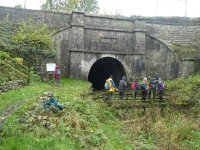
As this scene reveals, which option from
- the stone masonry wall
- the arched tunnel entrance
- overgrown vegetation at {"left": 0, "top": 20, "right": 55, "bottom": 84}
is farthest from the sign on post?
the arched tunnel entrance

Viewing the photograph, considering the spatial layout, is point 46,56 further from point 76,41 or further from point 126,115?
point 126,115

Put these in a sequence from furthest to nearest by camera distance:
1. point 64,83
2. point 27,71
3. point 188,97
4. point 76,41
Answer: point 76,41 < point 64,83 < point 27,71 < point 188,97

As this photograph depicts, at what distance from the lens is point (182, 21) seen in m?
32.2

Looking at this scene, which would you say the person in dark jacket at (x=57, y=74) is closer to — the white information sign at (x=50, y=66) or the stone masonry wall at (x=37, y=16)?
the white information sign at (x=50, y=66)

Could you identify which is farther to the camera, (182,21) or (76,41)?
(182,21)

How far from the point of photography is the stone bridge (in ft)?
86.9

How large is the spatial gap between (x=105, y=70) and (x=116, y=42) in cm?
662

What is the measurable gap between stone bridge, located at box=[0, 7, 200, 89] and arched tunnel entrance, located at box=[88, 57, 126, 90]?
12 cm

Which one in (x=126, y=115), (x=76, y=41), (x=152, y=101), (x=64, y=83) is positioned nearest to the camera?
(x=126, y=115)

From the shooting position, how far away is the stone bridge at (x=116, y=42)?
26.5 meters

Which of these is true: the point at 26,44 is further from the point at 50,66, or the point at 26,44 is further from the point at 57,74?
the point at 57,74

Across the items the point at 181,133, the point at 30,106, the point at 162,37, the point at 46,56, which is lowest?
the point at 181,133

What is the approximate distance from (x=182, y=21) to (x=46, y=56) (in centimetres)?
1581

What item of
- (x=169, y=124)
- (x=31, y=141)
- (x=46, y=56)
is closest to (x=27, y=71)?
(x=46, y=56)
